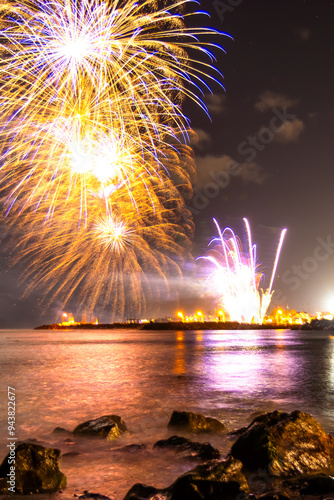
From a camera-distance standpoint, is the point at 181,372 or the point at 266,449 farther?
the point at 181,372

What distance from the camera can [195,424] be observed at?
429 inches

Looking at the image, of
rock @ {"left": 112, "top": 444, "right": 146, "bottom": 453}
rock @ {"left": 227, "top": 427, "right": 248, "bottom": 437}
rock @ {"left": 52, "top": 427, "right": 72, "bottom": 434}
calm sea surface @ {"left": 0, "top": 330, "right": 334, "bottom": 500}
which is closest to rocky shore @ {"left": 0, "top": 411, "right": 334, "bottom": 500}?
rock @ {"left": 112, "top": 444, "right": 146, "bottom": 453}

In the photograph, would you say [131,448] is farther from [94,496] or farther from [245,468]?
[245,468]


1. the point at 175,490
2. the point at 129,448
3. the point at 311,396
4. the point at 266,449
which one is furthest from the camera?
the point at 311,396

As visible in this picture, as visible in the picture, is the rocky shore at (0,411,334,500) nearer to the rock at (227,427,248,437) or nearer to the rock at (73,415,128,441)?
the rock at (73,415,128,441)

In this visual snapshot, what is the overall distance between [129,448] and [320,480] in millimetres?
4577

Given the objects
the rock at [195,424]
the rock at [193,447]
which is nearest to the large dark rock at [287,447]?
the rock at [193,447]

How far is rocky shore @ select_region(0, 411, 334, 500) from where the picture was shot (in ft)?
20.1

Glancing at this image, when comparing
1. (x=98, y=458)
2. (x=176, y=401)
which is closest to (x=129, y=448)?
(x=98, y=458)

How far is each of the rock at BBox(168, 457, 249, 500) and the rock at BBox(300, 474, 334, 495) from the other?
1.01 metres

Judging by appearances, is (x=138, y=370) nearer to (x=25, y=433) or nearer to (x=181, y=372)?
(x=181, y=372)

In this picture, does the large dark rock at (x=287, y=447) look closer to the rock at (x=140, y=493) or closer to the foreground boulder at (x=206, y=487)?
the foreground boulder at (x=206, y=487)

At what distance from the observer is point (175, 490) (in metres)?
6.06

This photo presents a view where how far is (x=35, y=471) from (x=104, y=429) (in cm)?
386
